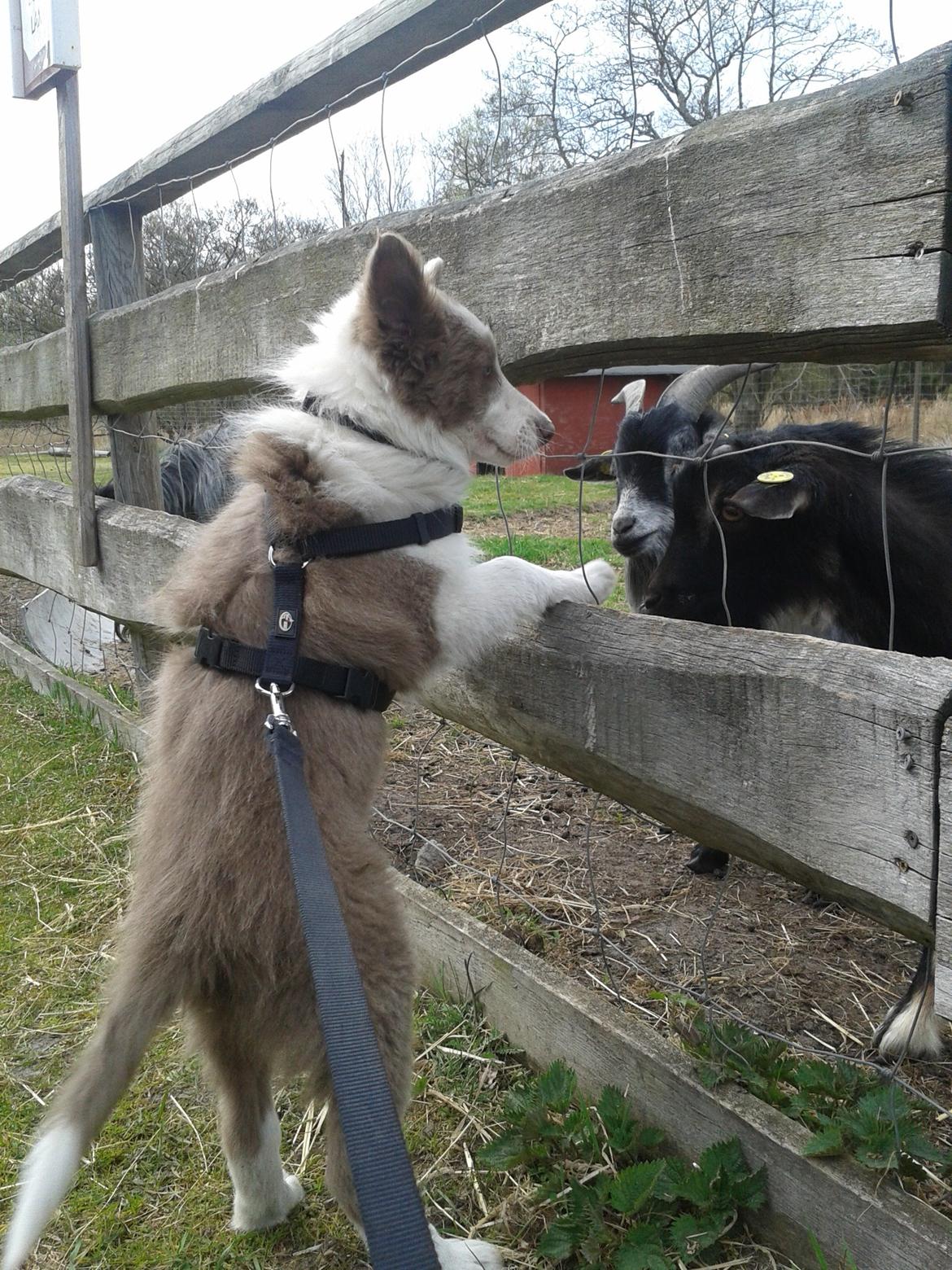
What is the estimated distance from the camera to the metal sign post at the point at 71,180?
3873mm

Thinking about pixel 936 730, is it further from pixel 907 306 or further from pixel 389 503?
pixel 389 503

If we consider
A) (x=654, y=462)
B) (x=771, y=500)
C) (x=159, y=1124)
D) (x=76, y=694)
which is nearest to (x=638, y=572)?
(x=654, y=462)

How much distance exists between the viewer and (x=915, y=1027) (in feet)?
8.17

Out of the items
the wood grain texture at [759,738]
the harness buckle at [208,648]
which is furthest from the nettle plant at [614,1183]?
the harness buckle at [208,648]

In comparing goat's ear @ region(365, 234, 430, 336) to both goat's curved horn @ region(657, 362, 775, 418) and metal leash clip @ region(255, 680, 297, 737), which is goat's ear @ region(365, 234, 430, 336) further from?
goat's curved horn @ region(657, 362, 775, 418)

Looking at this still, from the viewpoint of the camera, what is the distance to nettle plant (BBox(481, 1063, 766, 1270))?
195 centimetres

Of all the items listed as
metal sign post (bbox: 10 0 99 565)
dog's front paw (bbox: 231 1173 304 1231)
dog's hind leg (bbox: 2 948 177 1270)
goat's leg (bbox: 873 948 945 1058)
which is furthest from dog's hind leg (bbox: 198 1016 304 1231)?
metal sign post (bbox: 10 0 99 565)

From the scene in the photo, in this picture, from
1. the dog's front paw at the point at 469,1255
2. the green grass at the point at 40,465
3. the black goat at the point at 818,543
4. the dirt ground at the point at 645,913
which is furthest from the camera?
the green grass at the point at 40,465

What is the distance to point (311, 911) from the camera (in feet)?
4.63

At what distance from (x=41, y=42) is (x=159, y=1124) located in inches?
161

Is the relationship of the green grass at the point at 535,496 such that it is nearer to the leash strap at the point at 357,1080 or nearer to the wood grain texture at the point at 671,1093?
the wood grain texture at the point at 671,1093

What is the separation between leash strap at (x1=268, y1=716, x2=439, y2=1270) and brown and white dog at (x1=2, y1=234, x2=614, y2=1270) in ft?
1.32

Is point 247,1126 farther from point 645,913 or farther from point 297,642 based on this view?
point 645,913

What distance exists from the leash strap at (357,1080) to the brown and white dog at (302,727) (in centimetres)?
40
